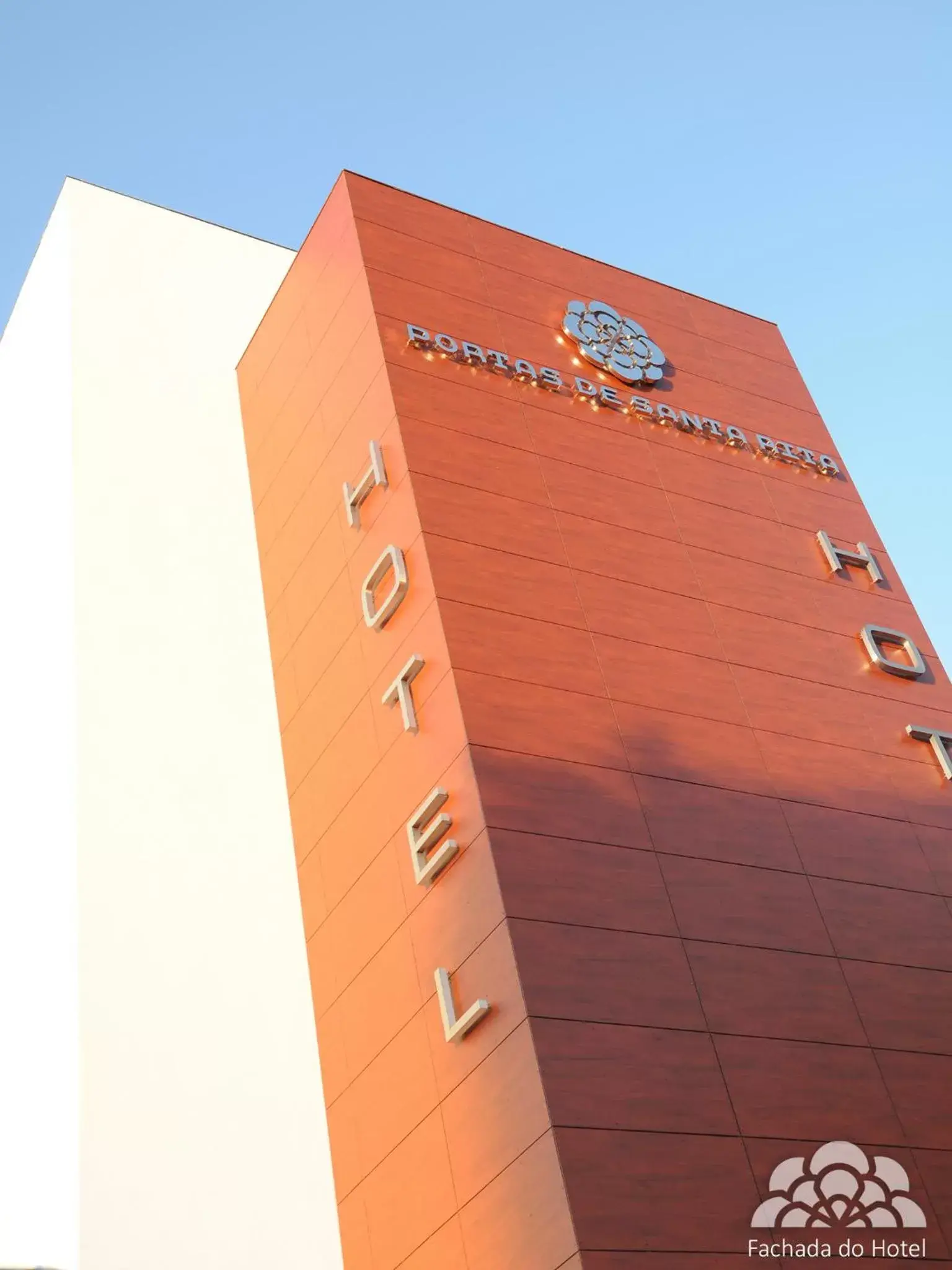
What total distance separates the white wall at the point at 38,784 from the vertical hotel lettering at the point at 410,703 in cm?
385

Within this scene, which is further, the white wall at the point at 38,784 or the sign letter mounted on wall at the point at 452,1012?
the white wall at the point at 38,784

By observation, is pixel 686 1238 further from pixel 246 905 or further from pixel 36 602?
pixel 36 602

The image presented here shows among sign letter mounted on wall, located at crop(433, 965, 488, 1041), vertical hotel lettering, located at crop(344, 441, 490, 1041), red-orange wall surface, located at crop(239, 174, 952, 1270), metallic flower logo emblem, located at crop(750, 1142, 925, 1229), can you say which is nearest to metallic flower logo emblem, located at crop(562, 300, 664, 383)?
red-orange wall surface, located at crop(239, 174, 952, 1270)

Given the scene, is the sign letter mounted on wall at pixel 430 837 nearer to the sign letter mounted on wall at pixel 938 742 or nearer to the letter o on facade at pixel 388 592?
the letter o on facade at pixel 388 592

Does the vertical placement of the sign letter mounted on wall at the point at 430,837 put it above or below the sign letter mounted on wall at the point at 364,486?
below

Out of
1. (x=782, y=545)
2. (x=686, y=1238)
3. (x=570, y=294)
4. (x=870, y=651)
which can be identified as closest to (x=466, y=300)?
(x=570, y=294)

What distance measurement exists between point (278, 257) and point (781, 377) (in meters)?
8.99

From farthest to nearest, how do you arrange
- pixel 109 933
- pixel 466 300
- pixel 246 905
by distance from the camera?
pixel 466 300 → pixel 246 905 → pixel 109 933

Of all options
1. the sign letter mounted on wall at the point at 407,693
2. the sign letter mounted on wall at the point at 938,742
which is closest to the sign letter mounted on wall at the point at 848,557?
the sign letter mounted on wall at the point at 938,742

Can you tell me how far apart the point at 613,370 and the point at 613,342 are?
0.79 m

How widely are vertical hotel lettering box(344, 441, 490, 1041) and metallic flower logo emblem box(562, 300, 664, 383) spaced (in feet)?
14.4

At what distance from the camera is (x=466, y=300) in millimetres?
18766

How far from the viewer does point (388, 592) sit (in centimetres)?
1567

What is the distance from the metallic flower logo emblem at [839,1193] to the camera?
37.6 feet
